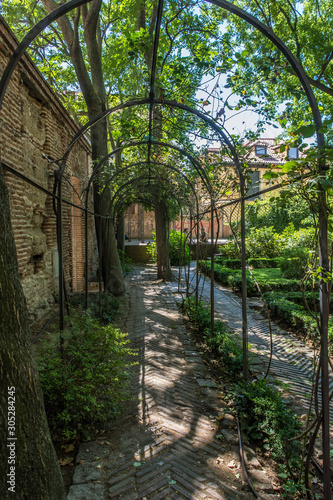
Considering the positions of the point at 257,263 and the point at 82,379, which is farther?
the point at 257,263

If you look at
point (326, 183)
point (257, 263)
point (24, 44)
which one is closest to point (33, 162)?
point (24, 44)

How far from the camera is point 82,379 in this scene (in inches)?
113

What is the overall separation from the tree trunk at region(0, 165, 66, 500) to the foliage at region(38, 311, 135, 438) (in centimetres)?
99

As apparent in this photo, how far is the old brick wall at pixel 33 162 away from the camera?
14.8 ft

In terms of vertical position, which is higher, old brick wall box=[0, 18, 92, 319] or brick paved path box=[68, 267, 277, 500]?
old brick wall box=[0, 18, 92, 319]

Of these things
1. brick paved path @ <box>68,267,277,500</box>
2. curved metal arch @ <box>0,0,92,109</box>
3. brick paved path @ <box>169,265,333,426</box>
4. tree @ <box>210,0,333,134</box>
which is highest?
tree @ <box>210,0,333,134</box>

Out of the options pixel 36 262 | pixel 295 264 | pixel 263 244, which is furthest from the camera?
pixel 263 244

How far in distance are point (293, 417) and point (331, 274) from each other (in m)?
1.62

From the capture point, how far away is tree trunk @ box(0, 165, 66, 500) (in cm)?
138

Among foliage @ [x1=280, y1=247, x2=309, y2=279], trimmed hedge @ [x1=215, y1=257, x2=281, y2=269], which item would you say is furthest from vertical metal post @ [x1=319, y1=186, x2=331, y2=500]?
trimmed hedge @ [x1=215, y1=257, x2=281, y2=269]

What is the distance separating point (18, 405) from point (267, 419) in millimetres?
2087

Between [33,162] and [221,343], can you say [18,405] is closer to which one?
[221,343]

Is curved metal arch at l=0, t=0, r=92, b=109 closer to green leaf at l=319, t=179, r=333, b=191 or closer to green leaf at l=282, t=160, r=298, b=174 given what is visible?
green leaf at l=282, t=160, r=298, b=174

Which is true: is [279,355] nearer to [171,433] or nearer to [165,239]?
[171,433]
